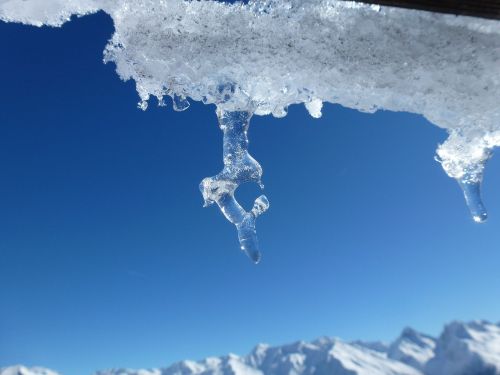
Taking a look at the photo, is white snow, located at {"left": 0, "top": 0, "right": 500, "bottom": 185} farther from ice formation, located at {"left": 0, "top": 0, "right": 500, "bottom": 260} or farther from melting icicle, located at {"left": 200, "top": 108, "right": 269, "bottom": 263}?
melting icicle, located at {"left": 200, "top": 108, "right": 269, "bottom": 263}

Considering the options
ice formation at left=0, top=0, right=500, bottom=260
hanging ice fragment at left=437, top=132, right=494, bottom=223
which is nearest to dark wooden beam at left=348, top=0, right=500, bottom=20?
ice formation at left=0, top=0, right=500, bottom=260

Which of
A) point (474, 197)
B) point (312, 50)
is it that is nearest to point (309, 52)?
point (312, 50)

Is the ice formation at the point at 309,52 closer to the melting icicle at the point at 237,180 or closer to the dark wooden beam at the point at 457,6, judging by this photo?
the dark wooden beam at the point at 457,6

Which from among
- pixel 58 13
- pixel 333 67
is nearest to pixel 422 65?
pixel 333 67

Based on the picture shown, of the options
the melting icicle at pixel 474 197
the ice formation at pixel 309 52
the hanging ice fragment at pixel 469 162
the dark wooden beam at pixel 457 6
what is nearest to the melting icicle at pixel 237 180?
the ice formation at pixel 309 52

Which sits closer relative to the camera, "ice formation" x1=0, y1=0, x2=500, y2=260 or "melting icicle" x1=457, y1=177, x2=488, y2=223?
"ice formation" x1=0, y1=0, x2=500, y2=260

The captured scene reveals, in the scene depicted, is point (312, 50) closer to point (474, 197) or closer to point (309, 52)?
point (309, 52)
